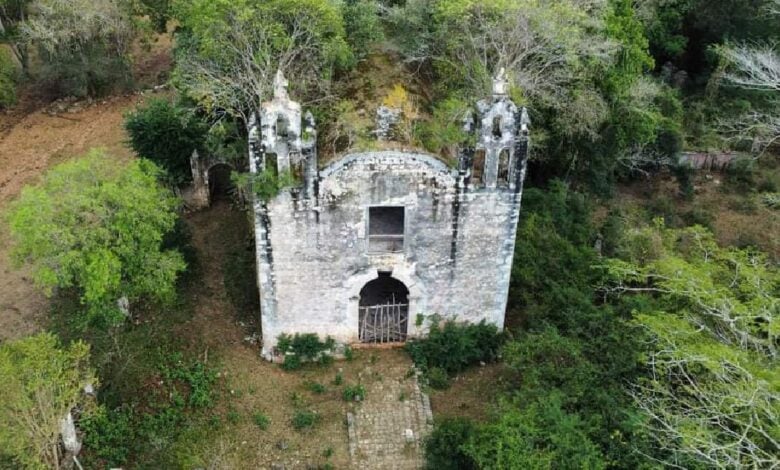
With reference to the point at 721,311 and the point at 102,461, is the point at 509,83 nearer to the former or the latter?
the point at 721,311

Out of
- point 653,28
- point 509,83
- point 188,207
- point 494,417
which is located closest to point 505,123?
point 509,83

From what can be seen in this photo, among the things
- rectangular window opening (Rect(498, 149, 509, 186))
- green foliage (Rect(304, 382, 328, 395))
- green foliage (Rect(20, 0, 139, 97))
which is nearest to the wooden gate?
green foliage (Rect(304, 382, 328, 395))

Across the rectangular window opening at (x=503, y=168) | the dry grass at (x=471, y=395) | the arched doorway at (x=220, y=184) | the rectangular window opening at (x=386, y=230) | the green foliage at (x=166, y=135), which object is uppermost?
the rectangular window opening at (x=503, y=168)

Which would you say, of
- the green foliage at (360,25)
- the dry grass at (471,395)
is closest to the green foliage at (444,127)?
the green foliage at (360,25)

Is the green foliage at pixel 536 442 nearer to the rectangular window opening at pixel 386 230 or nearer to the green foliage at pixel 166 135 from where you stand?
the rectangular window opening at pixel 386 230

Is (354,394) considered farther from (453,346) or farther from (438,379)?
(453,346)

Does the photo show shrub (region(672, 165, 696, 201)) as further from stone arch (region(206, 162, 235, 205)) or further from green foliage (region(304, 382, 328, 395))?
green foliage (region(304, 382, 328, 395))
